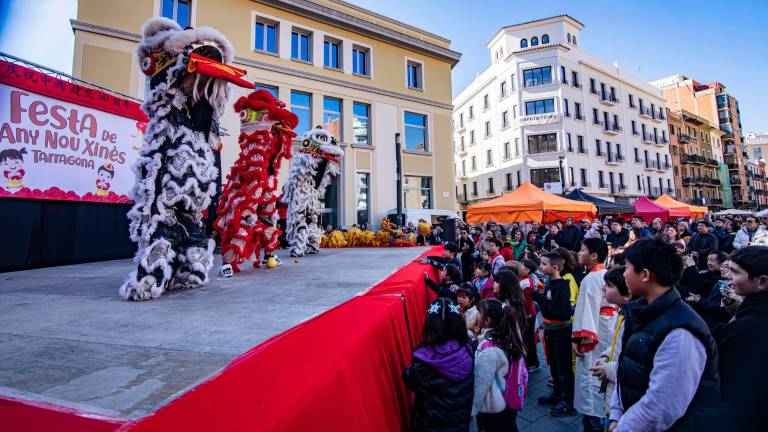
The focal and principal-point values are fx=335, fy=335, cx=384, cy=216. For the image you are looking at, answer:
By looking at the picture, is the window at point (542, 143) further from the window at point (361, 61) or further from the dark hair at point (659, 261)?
the dark hair at point (659, 261)

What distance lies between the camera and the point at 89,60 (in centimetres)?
1228

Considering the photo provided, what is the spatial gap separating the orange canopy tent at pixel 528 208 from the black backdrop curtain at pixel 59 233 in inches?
415

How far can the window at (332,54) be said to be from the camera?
17.8 m

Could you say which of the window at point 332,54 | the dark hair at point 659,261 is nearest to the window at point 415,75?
the window at point 332,54

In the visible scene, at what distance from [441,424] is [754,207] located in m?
75.7

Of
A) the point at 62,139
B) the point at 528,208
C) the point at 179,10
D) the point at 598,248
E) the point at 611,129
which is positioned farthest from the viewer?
the point at 611,129

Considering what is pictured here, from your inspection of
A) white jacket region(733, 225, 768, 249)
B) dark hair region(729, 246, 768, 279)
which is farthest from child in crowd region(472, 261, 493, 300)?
white jacket region(733, 225, 768, 249)

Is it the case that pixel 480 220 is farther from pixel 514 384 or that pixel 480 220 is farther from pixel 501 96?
pixel 501 96

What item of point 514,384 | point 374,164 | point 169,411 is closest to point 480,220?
point 374,164

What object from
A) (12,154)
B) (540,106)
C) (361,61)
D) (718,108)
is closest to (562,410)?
(12,154)

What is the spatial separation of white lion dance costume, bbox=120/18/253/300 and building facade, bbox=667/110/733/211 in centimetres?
5062

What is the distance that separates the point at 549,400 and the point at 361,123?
16616 mm

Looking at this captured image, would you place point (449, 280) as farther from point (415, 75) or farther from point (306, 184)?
point (415, 75)

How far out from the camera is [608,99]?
33.2 m
